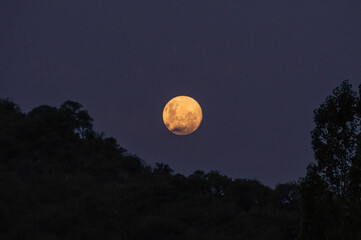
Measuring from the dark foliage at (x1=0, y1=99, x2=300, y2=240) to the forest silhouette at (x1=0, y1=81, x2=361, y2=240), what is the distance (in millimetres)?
117

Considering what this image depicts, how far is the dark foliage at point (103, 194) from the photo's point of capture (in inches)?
2045

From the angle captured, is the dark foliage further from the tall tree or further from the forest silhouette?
the tall tree

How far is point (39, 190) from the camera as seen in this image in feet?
195

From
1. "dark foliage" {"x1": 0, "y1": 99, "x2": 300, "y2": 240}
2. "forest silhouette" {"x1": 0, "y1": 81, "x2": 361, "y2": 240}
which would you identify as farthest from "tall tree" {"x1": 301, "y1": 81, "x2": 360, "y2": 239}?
"dark foliage" {"x1": 0, "y1": 99, "x2": 300, "y2": 240}

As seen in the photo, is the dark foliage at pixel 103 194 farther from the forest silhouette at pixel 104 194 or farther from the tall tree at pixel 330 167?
the tall tree at pixel 330 167

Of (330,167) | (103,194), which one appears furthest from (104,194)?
(330,167)

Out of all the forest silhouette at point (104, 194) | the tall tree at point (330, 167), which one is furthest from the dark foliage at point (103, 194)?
the tall tree at point (330, 167)

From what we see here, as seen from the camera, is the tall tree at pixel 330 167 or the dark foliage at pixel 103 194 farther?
the dark foliage at pixel 103 194

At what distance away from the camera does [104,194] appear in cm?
6206

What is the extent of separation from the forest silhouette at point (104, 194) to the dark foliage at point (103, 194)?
0.38 ft

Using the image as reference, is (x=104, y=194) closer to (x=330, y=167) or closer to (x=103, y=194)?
(x=103, y=194)

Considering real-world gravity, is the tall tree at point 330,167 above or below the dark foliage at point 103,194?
below

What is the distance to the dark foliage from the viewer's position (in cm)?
5194

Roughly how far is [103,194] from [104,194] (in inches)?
6.6
